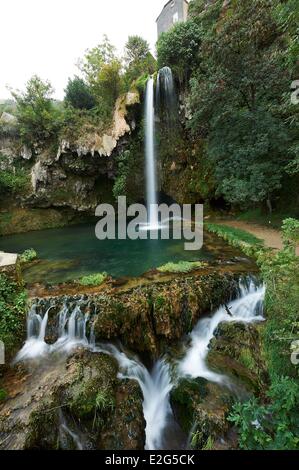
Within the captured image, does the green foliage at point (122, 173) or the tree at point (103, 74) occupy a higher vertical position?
the tree at point (103, 74)

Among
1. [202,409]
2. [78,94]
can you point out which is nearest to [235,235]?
[202,409]

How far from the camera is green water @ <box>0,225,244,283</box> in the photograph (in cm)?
669

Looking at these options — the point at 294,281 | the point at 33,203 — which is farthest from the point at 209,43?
the point at 33,203

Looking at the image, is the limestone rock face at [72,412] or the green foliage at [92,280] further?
the green foliage at [92,280]

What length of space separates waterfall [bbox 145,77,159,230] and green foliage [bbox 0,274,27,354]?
9988mm

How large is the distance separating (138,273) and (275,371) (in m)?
3.89

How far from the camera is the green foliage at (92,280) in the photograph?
5707 mm

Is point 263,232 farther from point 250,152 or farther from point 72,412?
point 72,412

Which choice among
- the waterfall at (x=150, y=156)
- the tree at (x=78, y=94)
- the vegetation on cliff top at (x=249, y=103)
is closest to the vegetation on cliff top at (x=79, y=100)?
the tree at (x=78, y=94)

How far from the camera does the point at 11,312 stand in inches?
178

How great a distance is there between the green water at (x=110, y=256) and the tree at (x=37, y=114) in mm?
8247

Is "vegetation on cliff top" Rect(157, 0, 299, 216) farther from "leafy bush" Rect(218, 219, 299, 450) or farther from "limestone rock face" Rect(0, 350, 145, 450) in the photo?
"limestone rock face" Rect(0, 350, 145, 450)

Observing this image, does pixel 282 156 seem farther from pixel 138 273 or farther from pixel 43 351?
pixel 43 351

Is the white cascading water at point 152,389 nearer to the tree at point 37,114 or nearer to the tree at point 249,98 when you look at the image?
the tree at point 249,98
